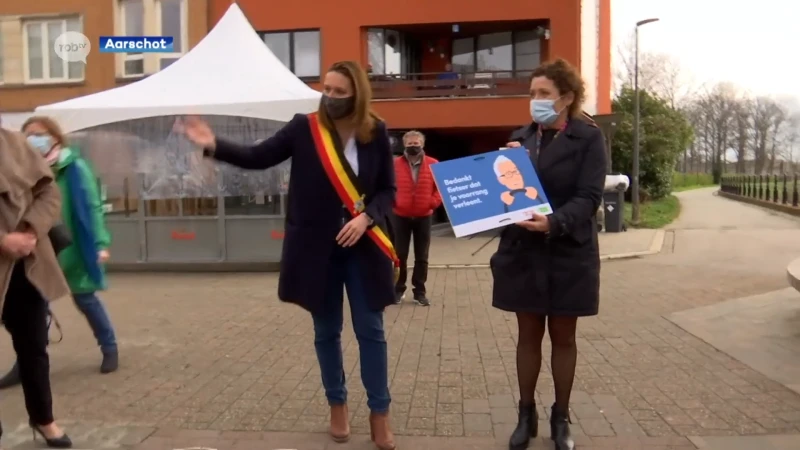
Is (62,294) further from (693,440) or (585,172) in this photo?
(693,440)

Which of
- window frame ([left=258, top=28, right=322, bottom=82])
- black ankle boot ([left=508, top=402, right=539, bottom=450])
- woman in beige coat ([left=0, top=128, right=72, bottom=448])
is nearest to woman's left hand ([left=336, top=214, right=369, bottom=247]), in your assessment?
black ankle boot ([left=508, top=402, right=539, bottom=450])

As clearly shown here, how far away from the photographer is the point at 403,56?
2080cm

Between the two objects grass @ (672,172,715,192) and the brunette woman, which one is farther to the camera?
grass @ (672,172,715,192)

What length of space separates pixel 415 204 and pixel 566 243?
4.72m

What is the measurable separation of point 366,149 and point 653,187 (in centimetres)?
2861

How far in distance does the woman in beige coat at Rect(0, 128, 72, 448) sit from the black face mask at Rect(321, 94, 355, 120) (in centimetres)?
155

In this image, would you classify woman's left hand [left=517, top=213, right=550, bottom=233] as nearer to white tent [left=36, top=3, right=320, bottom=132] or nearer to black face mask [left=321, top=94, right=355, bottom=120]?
black face mask [left=321, top=94, right=355, bottom=120]

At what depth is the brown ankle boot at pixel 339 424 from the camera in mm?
4148

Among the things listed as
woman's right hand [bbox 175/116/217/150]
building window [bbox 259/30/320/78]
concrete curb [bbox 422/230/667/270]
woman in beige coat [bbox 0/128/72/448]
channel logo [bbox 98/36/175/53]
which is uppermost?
building window [bbox 259/30/320/78]

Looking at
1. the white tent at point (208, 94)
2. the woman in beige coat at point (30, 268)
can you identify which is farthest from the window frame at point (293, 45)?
the woman in beige coat at point (30, 268)

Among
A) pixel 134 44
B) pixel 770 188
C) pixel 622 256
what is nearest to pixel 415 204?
pixel 622 256

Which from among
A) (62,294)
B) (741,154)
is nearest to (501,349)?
(62,294)

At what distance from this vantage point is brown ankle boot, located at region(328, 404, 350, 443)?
13.6 ft

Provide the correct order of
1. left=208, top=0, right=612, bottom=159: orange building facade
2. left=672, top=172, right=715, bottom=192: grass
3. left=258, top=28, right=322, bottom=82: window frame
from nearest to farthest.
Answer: left=208, top=0, right=612, bottom=159: orange building facade → left=258, top=28, right=322, bottom=82: window frame → left=672, top=172, right=715, bottom=192: grass
